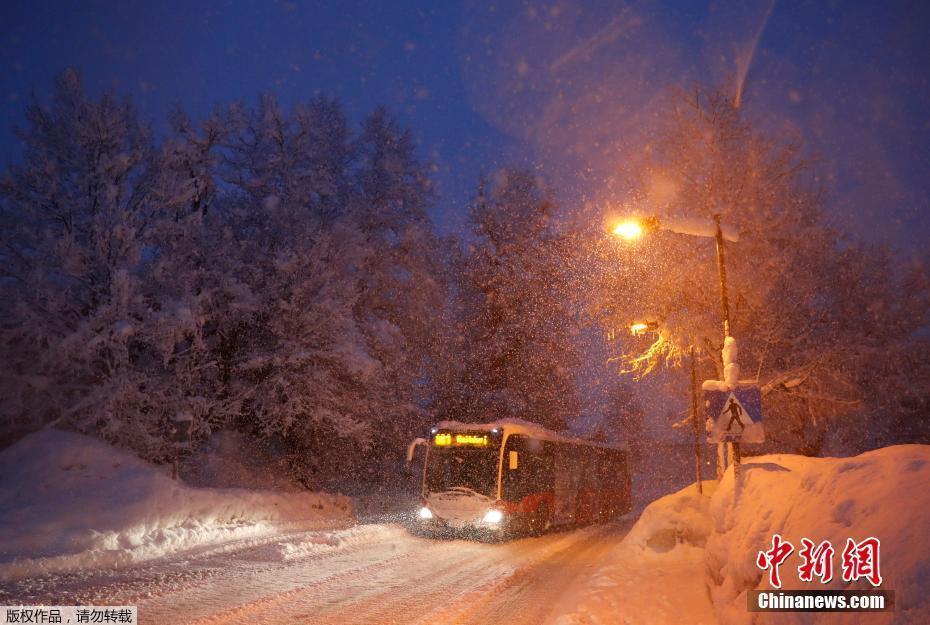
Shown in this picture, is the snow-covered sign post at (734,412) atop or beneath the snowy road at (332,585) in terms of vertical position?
atop

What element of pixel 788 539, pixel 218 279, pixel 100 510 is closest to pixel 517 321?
pixel 218 279

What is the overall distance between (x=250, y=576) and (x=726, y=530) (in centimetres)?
756

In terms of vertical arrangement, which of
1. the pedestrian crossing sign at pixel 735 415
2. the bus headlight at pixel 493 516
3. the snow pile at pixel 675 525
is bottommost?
the bus headlight at pixel 493 516

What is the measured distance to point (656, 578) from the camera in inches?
412

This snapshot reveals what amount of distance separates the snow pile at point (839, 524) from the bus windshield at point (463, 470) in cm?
1111

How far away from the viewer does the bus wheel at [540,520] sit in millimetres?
20025

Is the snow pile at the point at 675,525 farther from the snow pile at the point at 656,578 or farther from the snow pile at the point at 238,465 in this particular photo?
the snow pile at the point at 238,465

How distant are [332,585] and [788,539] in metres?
7.21

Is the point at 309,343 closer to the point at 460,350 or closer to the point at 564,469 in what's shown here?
the point at 564,469

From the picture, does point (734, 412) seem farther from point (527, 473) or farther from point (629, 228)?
point (527, 473)

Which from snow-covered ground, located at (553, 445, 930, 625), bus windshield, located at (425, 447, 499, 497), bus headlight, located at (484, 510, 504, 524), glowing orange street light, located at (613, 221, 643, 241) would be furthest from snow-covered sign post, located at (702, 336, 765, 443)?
bus windshield, located at (425, 447, 499, 497)

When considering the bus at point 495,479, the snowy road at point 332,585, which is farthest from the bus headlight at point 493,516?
the snowy road at point 332,585

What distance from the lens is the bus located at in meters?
18.4

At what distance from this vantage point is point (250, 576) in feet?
34.8
